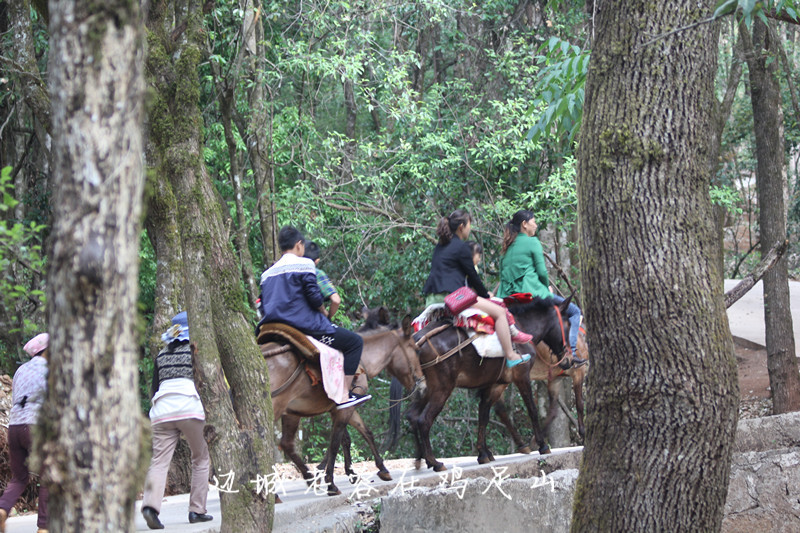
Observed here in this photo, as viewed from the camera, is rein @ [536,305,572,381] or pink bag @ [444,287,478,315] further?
rein @ [536,305,572,381]

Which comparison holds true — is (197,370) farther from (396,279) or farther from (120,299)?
(396,279)

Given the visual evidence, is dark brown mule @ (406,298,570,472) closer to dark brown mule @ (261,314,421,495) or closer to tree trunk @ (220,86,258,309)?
dark brown mule @ (261,314,421,495)

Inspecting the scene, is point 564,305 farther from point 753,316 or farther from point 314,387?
point 753,316

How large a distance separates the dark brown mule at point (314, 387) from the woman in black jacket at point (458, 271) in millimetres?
746

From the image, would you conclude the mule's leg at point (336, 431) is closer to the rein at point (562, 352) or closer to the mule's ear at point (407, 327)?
the mule's ear at point (407, 327)

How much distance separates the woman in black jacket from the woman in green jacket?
3.16 ft

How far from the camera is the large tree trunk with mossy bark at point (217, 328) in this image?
602 cm

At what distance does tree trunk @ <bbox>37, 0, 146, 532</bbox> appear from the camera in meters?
2.65

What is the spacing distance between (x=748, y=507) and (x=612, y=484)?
4.94 m

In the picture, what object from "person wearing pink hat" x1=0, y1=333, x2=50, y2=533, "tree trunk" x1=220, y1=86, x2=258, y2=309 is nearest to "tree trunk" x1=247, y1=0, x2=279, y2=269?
"tree trunk" x1=220, y1=86, x2=258, y2=309

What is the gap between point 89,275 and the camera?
2639mm

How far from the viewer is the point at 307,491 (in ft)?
29.8

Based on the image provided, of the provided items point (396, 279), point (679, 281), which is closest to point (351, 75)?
point (396, 279)

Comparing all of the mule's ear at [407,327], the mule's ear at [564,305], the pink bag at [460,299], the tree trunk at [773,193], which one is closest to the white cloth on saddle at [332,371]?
the mule's ear at [407,327]
